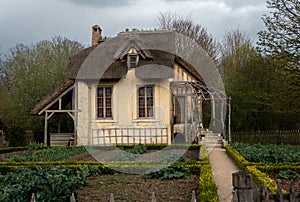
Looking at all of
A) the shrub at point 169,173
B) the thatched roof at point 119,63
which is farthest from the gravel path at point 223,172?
the thatched roof at point 119,63

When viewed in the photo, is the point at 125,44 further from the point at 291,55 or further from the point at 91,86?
the point at 291,55

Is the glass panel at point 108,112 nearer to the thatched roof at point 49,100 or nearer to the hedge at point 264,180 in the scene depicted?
the thatched roof at point 49,100

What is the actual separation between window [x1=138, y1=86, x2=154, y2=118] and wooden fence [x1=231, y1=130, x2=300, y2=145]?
838 centimetres

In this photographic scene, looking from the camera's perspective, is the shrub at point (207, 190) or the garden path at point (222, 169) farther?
the garden path at point (222, 169)

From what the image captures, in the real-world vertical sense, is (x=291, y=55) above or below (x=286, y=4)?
below

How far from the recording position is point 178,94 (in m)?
23.5

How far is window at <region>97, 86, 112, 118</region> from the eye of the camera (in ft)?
68.2

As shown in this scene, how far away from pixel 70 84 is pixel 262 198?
17901mm

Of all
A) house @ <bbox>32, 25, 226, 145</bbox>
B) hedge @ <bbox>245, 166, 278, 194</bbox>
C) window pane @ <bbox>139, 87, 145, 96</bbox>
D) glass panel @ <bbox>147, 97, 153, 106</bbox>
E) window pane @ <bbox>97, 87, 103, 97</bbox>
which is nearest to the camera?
hedge @ <bbox>245, 166, 278, 194</bbox>

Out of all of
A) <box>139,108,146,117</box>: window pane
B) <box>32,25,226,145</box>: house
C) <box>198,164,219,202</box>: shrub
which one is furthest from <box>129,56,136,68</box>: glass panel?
<box>198,164,219,202</box>: shrub

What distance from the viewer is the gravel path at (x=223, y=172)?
9.13 m

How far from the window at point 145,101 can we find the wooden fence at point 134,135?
2.71 feet

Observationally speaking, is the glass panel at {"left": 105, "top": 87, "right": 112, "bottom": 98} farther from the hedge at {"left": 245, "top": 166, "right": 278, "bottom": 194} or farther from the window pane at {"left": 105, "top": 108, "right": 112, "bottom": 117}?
the hedge at {"left": 245, "top": 166, "right": 278, "bottom": 194}

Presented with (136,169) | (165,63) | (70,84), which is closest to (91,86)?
(70,84)
